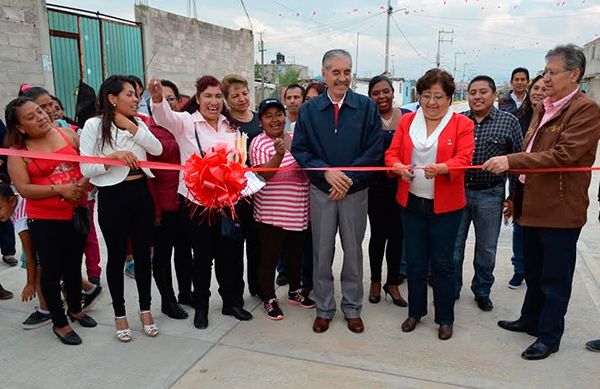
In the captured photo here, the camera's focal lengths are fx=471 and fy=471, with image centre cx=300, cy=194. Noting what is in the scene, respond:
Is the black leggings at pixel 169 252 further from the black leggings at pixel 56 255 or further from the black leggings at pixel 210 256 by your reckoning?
the black leggings at pixel 56 255

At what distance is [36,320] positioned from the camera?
369 centimetres

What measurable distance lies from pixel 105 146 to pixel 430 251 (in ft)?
8.03

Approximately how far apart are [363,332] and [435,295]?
612 millimetres

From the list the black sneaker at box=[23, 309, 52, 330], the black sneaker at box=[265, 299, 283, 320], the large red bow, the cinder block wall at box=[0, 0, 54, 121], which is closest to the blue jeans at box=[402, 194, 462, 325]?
the black sneaker at box=[265, 299, 283, 320]

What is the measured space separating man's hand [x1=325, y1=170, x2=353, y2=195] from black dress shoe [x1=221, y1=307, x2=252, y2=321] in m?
1.33

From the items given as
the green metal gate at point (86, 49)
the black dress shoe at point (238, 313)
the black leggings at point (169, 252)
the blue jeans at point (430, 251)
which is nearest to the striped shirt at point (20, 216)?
the black leggings at point (169, 252)

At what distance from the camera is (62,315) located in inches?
137

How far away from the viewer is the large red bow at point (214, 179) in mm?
3229

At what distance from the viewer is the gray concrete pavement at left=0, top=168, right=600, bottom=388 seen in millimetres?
2938

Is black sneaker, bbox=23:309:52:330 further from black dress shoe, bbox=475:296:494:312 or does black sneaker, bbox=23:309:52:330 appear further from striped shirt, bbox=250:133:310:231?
black dress shoe, bbox=475:296:494:312

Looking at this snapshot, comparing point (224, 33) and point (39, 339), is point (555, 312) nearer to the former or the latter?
point (39, 339)

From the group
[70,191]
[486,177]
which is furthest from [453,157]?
[70,191]

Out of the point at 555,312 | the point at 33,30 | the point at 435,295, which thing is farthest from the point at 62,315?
the point at 33,30

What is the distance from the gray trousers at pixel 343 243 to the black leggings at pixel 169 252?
1.06m
